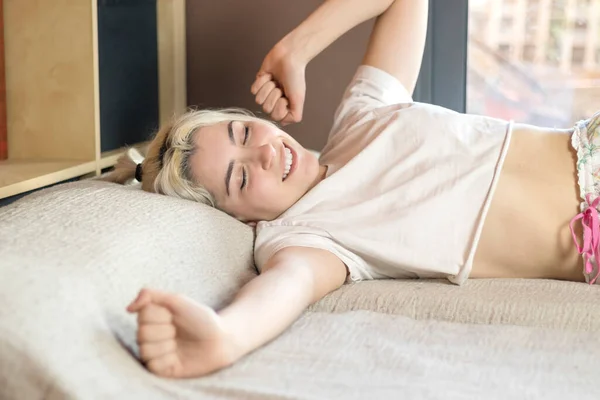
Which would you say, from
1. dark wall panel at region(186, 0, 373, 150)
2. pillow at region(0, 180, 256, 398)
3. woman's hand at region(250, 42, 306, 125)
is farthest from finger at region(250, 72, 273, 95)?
dark wall panel at region(186, 0, 373, 150)

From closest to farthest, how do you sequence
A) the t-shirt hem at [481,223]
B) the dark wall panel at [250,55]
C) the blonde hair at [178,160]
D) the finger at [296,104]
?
the t-shirt hem at [481,223]
the blonde hair at [178,160]
the finger at [296,104]
the dark wall panel at [250,55]

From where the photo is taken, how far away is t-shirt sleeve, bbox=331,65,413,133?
171 centimetres

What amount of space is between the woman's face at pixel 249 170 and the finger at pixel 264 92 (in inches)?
6.6

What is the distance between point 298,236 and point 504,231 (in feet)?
1.20

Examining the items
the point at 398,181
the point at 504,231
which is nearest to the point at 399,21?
the point at 398,181

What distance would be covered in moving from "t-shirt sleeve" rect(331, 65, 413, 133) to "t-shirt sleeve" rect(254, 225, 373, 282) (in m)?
0.36

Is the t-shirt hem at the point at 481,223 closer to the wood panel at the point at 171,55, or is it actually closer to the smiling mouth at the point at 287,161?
the smiling mouth at the point at 287,161

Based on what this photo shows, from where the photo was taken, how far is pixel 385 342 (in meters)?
1.11

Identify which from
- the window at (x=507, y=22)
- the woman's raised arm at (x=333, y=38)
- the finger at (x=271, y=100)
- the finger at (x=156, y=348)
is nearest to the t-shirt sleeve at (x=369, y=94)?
the woman's raised arm at (x=333, y=38)

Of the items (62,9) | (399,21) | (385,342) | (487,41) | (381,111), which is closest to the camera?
(385,342)

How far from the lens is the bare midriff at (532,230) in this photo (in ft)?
4.67

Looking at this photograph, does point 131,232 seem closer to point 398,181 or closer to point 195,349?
point 195,349

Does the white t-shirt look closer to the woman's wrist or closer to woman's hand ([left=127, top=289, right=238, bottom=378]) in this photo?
the woman's wrist

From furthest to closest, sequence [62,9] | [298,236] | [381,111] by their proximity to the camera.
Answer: [62,9] → [381,111] → [298,236]
